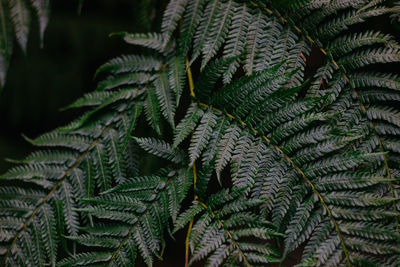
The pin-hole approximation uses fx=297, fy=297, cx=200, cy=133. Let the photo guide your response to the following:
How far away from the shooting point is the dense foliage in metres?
0.89

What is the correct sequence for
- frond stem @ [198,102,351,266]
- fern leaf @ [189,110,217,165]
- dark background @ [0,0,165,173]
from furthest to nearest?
dark background @ [0,0,165,173], fern leaf @ [189,110,217,165], frond stem @ [198,102,351,266]

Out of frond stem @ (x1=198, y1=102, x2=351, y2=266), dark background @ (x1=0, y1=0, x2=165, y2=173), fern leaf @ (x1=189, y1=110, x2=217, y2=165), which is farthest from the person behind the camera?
dark background @ (x1=0, y1=0, x2=165, y2=173)

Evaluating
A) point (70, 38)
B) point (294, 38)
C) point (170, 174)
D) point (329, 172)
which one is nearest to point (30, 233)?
point (170, 174)

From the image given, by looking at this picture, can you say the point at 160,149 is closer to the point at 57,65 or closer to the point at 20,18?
the point at 20,18

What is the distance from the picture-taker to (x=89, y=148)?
3.67 feet

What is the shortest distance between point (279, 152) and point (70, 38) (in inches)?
43.8

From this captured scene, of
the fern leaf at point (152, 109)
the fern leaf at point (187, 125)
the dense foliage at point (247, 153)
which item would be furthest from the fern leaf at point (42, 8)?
the fern leaf at point (187, 125)

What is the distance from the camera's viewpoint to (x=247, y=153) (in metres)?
0.98

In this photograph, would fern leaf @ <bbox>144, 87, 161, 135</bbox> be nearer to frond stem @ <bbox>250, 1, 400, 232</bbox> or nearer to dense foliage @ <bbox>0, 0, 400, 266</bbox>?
dense foliage @ <bbox>0, 0, 400, 266</bbox>

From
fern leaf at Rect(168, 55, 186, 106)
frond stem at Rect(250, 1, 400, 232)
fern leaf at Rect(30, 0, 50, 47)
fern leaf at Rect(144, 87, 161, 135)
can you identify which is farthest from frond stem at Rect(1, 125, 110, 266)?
frond stem at Rect(250, 1, 400, 232)

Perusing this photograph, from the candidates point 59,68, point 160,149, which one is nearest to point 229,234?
point 160,149

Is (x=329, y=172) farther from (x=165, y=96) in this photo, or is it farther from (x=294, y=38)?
(x=165, y=96)

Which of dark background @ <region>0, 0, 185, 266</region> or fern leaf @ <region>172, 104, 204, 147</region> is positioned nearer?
fern leaf @ <region>172, 104, 204, 147</region>

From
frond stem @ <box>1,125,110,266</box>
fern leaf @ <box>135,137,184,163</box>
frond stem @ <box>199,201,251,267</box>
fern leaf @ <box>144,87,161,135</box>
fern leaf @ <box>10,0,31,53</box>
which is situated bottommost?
frond stem @ <box>1,125,110,266</box>
